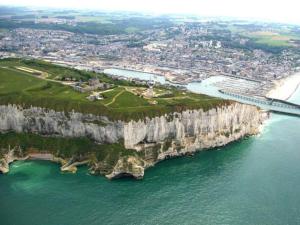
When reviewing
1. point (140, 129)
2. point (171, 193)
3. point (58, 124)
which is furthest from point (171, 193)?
point (58, 124)

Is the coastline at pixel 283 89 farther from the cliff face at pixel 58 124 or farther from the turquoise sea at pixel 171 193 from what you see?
the cliff face at pixel 58 124

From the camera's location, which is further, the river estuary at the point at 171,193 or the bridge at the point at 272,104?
the bridge at the point at 272,104

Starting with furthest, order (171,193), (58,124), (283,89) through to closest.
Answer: (283,89), (58,124), (171,193)

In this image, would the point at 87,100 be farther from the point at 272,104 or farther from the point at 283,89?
the point at 283,89

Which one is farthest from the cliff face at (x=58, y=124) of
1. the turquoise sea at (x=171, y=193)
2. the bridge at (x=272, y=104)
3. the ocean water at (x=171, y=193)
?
the bridge at (x=272, y=104)

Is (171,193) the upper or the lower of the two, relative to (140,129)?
lower

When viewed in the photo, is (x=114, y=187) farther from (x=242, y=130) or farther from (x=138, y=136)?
(x=242, y=130)

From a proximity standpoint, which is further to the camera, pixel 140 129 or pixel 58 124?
pixel 58 124
